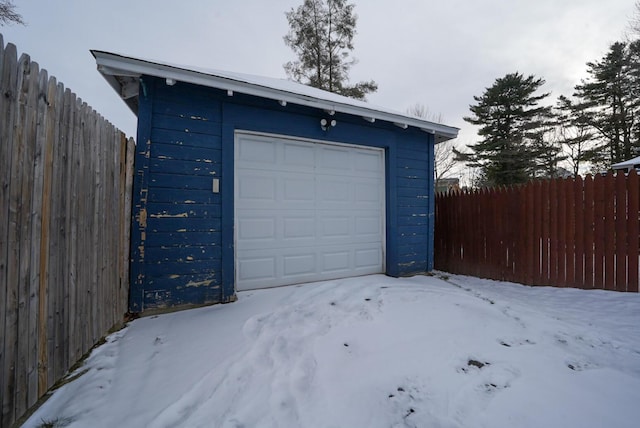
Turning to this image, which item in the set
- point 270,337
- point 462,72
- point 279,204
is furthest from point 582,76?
point 270,337

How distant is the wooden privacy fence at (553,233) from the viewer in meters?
3.93

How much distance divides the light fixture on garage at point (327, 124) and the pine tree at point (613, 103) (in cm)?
1813

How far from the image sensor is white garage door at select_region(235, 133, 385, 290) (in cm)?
371

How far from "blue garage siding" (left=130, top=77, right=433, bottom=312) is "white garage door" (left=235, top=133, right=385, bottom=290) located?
0.24 m

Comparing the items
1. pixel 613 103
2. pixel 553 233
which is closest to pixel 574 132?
pixel 613 103

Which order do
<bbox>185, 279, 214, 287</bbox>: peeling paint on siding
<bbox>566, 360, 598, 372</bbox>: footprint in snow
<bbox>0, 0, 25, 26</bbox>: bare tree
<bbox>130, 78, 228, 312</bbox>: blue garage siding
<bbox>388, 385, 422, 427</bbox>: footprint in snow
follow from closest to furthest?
<bbox>388, 385, 422, 427</bbox>: footprint in snow
<bbox>566, 360, 598, 372</bbox>: footprint in snow
<bbox>130, 78, 228, 312</bbox>: blue garage siding
<bbox>185, 279, 214, 287</bbox>: peeling paint on siding
<bbox>0, 0, 25, 26</bbox>: bare tree

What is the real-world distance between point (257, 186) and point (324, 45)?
10881mm

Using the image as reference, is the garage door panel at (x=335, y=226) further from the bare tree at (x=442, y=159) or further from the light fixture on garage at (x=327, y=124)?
the bare tree at (x=442, y=159)

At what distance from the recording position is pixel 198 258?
332cm

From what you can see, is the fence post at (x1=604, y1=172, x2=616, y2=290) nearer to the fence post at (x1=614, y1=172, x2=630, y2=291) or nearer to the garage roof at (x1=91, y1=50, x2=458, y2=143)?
the fence post at (x1=614, y1=172, x2=630, y2=291)

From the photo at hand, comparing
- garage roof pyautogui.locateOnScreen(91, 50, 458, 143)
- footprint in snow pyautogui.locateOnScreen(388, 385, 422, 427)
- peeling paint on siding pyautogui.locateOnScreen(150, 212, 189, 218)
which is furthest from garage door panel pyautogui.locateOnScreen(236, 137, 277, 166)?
footprint in snow pyautogui.locateOnScreen(388, 385, 422, 427)

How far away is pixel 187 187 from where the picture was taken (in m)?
3.27

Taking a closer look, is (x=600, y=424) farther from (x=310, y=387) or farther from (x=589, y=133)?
(x=589, y=133)

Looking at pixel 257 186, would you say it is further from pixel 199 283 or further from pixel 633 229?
pixel 633 229
